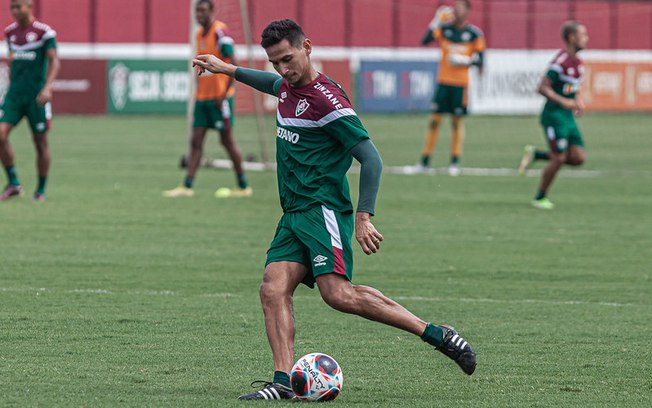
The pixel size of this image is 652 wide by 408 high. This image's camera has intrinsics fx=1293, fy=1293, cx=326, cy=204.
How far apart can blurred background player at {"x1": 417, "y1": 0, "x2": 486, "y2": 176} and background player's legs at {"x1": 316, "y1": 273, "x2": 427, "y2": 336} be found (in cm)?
1318

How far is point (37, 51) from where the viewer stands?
48.6ft

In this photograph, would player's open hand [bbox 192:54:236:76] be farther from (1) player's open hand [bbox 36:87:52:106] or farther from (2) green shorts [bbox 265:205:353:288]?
(1) player's open hand [bbox 36:87:52:106]

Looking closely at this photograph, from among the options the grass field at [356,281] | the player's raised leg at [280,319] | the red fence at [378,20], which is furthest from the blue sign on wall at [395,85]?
the player's raised leg at [280,319]

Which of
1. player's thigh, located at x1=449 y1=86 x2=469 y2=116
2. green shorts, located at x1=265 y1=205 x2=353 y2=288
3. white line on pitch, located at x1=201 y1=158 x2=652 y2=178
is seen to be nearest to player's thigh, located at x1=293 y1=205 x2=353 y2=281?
green shorts, located at x1=265 y1=205 x2=353 y2=288

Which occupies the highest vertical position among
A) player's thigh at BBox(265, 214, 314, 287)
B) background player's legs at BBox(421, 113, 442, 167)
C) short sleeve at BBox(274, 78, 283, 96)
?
short sleeve at BBox(274, 78, 283, 96)

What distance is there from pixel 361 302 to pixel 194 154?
378 inches

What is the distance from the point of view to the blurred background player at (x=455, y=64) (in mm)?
19672

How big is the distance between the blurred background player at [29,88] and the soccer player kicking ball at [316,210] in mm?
8766

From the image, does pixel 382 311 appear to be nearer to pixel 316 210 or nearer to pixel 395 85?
pixel 316 210

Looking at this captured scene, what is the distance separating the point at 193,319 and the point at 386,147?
16663 mm

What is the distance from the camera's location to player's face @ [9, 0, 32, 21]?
14430 millimetres

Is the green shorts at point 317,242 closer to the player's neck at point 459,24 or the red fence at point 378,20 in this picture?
the player's neck at point 459,24

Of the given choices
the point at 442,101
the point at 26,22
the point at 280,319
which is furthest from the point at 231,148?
the point at 280,319

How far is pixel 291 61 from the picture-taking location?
6.23m
